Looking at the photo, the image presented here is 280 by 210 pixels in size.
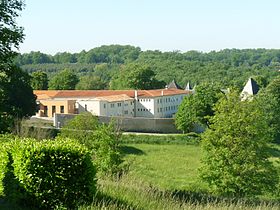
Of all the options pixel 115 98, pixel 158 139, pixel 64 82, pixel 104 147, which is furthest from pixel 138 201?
pixel 64 82

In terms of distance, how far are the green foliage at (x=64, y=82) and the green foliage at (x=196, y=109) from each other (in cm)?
3496

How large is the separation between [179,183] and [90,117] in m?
14.6

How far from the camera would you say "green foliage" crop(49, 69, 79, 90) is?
299ft

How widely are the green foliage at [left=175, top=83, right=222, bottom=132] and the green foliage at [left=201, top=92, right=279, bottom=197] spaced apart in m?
31.8

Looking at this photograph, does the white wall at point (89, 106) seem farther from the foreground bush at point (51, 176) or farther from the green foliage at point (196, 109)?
the foreground bush at point (51, 176)

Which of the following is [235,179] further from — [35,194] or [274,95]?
[274,95]

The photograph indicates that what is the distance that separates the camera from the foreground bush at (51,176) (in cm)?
899

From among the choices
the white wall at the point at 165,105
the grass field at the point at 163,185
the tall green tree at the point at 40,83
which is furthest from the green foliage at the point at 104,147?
the tall green tree at the point at 40,83

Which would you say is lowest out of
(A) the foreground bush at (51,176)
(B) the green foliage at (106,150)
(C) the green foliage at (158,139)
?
(C) the green foliage at (158,139)

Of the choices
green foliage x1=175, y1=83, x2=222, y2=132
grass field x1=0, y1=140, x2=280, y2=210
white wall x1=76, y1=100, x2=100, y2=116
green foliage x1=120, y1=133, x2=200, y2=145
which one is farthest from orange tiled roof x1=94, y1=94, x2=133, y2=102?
grass field x1=0, y1=140, x2=280, y2=210

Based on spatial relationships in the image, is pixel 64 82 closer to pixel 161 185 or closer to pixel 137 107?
pixel 137 107

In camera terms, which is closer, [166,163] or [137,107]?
[166,163]

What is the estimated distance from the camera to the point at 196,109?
60.7 meters

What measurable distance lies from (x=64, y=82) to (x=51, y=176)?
85.7m
